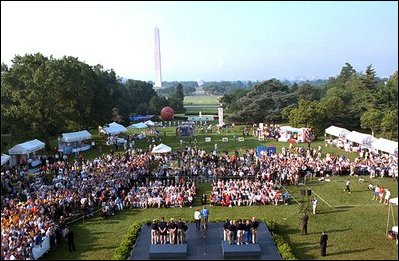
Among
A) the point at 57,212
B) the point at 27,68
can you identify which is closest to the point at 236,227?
the point at 57,212

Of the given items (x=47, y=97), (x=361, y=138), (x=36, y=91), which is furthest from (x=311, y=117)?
(x=36, y=91)

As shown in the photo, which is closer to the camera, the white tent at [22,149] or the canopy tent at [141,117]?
the white tent at [22,149]

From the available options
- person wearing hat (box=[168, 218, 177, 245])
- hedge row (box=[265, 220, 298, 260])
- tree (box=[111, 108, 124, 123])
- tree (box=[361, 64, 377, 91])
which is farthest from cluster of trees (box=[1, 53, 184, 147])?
tree (box=[361, 64, 377, 91])

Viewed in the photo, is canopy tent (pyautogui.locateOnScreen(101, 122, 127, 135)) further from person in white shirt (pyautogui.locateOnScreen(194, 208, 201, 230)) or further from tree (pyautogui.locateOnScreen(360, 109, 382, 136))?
person in white shirt (pyautogui.locateOnScreen(194, 208, 201, 230))

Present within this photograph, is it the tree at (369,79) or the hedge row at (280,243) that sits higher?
the tree at (369,79)

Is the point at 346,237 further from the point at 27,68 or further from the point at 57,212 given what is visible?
the point at 27,68

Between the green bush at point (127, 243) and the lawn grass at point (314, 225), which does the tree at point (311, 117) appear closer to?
the lawn grass at point (314, 225)

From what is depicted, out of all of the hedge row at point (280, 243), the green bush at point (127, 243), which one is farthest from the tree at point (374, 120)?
the green bush at point (127, 243)

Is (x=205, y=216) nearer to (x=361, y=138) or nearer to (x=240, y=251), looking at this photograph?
(x=240, y=251)
